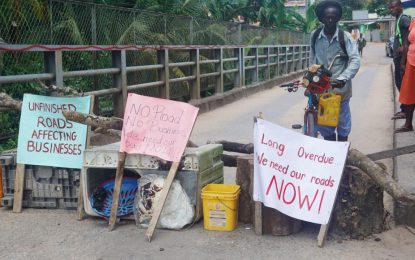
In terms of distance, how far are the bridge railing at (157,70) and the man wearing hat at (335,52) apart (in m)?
3.45

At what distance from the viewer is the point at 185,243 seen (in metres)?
4.61

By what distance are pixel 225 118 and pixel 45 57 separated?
18.2ft

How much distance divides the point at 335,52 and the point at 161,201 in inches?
94.3

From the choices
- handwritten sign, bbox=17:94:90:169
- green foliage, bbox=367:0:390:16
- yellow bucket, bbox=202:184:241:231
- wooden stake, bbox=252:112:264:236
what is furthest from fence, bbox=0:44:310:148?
green foliage, bbox=367:0:390:16

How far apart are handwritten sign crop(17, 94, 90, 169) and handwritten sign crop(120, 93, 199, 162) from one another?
68 cm

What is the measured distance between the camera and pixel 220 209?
4.80 meters

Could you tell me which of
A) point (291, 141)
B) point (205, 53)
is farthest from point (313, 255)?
point (205, 53)

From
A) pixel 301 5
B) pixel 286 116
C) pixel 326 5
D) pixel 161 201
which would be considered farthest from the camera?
pixel 301 5

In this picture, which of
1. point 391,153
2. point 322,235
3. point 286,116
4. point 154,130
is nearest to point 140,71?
point 286,116

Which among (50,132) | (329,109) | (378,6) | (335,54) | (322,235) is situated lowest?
(322,235)

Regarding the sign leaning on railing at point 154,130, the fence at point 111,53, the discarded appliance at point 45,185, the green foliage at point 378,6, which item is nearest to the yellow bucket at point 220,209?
the sign leaning on railing at point 154,130

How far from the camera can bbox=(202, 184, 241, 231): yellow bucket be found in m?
4.77

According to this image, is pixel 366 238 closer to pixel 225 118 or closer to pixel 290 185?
pixel 290 185

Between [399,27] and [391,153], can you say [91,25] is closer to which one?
[399,27]
